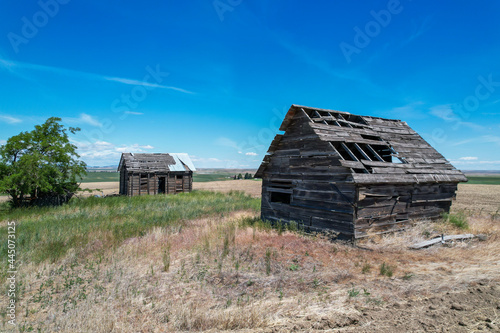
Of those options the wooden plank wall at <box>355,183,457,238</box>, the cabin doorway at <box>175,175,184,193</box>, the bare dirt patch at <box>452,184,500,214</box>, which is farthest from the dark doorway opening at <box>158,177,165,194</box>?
the bare dirt patch at <box>452,184,500,214</box>

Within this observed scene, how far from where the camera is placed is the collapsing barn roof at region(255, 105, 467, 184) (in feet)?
31.2

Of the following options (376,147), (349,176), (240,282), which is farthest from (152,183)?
(240,282)

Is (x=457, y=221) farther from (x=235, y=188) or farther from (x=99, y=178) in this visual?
(x=99, y=178)

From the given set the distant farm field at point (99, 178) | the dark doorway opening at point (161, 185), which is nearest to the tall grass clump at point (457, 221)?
the dark doorway opening at point (161, 185)

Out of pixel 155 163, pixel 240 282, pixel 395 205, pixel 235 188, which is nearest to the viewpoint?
pixel 240 282

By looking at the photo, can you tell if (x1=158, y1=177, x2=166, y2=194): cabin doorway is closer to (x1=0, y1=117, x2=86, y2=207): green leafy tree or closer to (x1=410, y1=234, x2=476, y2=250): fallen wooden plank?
(x1=0, y1=117, x2=86, y2=207): green leafy tree

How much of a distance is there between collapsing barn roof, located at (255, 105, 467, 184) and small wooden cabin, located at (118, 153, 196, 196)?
17736 mm

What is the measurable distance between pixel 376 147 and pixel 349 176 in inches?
219

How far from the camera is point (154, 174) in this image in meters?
27.6

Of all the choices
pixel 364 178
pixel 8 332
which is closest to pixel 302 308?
pixel 8 332

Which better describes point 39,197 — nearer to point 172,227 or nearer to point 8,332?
point 172,227

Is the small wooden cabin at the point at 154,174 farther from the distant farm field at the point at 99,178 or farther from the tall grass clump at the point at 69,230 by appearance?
the distant farm field at the point at 99,178

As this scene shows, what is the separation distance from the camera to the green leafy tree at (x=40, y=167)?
15898mm

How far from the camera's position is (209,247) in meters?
8.06
